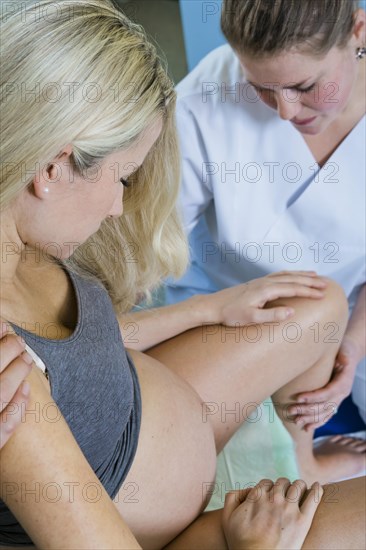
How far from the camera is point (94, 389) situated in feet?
3.10

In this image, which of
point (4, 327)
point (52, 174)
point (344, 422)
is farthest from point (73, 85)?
point (344, 422)

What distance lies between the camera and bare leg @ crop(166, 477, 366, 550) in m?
1.02

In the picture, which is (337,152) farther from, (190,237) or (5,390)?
(5,390)

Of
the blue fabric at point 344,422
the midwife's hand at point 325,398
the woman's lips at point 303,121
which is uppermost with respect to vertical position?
the woman's lips at point 303,121

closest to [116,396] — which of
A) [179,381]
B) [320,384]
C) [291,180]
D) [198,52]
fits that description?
[179,381]

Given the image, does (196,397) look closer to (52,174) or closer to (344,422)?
(52,174)

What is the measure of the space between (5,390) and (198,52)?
4.24 ft

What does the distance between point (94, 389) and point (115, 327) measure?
4.3 inches

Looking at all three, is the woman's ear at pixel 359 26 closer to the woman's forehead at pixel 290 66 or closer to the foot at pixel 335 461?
the woman's forehead at pixel 290 66

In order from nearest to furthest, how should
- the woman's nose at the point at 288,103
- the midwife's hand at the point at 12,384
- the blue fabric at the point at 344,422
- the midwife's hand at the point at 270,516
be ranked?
1. the midwife's hand at the point at 12,384
2. the midwife's hand at the point at 270,516
3. the woman's nose at the point at 288,103
4. the blue fabric at the point at 344,422

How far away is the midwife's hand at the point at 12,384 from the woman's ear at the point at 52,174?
17 cm

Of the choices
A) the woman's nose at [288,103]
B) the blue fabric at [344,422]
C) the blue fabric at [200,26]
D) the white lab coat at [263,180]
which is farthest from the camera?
the blue fabric at [200,26]

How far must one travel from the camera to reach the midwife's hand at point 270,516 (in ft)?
3.32

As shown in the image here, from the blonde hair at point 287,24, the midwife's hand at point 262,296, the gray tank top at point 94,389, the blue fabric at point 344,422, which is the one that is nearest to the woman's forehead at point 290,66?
the blonde hair at point 287,24
